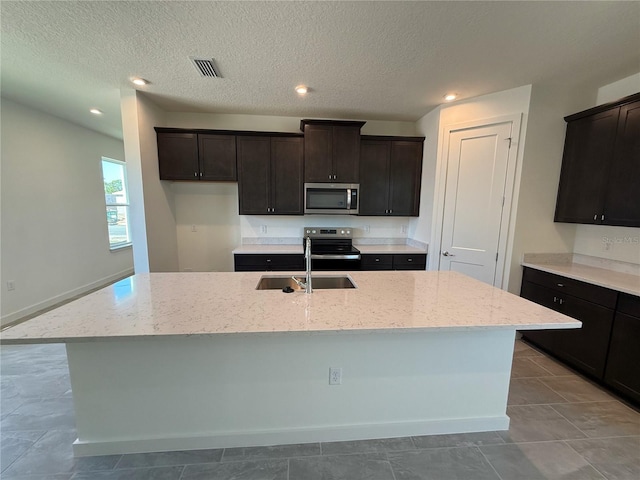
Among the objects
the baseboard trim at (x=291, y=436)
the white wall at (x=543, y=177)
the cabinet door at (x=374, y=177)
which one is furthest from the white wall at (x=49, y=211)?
the white wall at (x=543, y=177)

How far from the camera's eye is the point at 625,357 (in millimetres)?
1983

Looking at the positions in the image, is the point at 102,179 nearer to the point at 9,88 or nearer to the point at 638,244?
the point at 9,88

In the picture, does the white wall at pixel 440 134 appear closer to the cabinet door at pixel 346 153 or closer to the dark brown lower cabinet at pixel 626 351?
the cabinet door at pixel 346 153

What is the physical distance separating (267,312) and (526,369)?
2528 mm

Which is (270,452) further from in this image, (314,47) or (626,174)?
(626,174)

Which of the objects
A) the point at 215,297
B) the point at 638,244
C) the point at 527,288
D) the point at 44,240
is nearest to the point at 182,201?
the point at 44,240

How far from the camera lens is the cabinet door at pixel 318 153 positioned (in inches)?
135

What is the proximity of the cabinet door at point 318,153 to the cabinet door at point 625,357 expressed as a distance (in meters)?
3.06

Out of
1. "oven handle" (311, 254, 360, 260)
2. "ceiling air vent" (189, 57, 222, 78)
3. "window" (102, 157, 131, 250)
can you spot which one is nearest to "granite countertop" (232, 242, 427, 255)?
"oven handle" (311, 254, 360, 260)

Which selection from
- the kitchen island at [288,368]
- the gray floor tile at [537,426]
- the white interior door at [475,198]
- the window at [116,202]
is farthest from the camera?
the window at [116,202]

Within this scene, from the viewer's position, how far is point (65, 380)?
2195mm

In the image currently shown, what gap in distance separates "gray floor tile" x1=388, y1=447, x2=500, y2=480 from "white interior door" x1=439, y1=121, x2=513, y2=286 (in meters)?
1.92

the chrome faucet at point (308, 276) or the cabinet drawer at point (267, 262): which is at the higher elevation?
the chrome faucet at point (308, 276)

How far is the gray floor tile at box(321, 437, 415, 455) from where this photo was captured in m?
1.58
